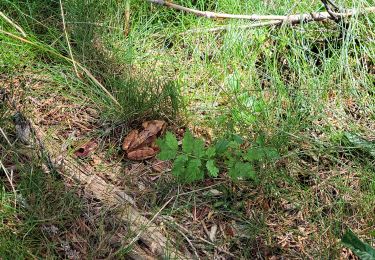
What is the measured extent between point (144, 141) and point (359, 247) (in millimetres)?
1023

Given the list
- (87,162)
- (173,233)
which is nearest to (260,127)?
(173,233)

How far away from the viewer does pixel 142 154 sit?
86.7 inches

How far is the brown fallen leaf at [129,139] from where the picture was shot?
2.22 m

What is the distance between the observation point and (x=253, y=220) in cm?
200

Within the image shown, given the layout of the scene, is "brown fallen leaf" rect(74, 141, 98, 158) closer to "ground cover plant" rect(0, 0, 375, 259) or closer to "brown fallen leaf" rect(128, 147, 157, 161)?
"ground cover plant" rect(0, 0, 375, 259)

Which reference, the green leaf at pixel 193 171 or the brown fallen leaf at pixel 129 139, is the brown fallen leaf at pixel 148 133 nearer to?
the brown fallen leaf at pixel 129 139

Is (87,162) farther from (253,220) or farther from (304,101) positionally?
(304,101)

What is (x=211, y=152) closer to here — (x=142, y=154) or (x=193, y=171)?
(x=193, y=171)

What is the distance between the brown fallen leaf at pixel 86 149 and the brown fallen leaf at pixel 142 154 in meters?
0.18

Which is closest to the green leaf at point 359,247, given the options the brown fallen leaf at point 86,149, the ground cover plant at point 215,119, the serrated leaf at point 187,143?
the ground cover plant at point 215,119

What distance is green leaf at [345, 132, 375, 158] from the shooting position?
2191mm

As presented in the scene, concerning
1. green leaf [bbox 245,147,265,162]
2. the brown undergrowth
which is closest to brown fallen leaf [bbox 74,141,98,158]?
the brown undergrowth

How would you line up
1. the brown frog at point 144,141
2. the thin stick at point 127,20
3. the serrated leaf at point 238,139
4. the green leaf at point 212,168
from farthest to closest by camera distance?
the thin stick at point 127,20
the brown frog at point 144,141
the serrated leaf at point 238,139
the green leaf at point 212,168

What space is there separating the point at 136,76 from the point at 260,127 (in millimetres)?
679
